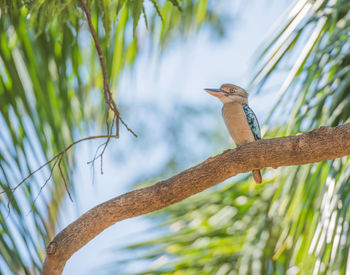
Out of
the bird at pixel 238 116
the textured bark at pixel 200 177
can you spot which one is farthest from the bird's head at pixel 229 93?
the textured bark at pixel 200 177

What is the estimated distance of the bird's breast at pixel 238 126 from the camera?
14.5 ft

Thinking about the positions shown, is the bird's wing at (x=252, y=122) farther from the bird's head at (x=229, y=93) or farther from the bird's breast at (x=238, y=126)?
the bird's head at (x=229, y=93)

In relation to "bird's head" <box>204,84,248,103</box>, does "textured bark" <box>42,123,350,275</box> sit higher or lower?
lower

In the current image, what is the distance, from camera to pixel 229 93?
15.9 feet

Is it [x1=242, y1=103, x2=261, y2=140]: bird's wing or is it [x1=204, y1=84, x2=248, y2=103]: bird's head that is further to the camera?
[x1=204, y1=84, x2=248, y2=103]: bird's head

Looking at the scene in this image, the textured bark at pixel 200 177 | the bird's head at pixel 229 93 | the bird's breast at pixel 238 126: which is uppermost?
the bird's head at pixel 229 93

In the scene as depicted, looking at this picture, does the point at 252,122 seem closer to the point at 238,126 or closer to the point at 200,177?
the point at 238,126

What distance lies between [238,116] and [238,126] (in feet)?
0.30

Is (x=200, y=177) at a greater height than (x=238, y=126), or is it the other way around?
(x=238, y=126)

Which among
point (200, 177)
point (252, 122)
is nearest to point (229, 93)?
point (252, 122)

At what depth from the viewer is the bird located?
4418mm

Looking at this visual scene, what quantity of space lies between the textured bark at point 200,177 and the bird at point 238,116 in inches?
47.7

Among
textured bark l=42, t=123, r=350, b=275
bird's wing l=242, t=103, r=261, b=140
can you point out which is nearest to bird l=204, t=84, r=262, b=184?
bird's wing l=242, t=103, r=261, b=140

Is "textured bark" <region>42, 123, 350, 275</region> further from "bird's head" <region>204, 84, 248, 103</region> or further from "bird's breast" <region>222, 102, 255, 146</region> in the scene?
"bird's head" <region>204, 84, 248, 103</region>
